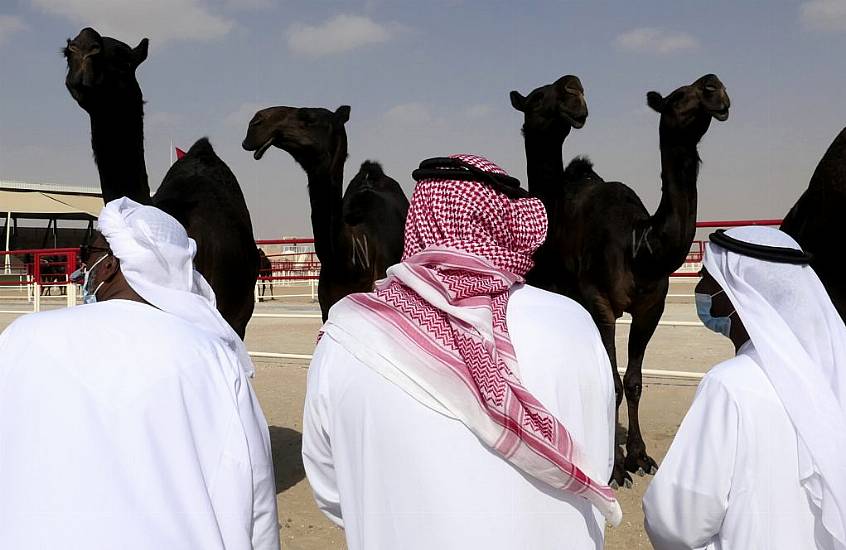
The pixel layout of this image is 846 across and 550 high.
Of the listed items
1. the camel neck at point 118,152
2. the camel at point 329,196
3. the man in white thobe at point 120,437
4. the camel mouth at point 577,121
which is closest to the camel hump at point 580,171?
the camel mouth at point 577,121

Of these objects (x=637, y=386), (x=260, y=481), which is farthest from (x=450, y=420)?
(x=637, y=386)

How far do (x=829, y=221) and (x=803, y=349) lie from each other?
137 inches

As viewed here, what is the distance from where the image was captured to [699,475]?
70.3 inches

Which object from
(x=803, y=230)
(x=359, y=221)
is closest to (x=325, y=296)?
(x=359, y=221)

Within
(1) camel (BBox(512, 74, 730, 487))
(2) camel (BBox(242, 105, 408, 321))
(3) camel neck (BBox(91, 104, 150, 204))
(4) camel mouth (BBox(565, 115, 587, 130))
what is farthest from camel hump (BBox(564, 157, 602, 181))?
(3) camel neck (BBox(91, 104, 150, 204))

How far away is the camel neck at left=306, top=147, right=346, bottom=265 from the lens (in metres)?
5.53

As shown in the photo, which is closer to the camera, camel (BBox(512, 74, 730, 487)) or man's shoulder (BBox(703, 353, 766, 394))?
man's shoulder (BBox(703, 353, 766, 394))

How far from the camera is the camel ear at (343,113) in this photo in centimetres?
566

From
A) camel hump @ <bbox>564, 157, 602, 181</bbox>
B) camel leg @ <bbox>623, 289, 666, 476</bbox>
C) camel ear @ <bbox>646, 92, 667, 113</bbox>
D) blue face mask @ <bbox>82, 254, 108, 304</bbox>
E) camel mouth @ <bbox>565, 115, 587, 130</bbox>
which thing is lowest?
camel leg @ <bbox>623, 289, 666, 476</bbox>

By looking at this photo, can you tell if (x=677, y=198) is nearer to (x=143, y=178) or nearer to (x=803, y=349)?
(x=143, y=178)

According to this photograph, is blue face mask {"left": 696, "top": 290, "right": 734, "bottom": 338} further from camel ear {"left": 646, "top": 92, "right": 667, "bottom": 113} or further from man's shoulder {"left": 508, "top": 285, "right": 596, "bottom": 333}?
camel ear {"left": 646, "top": 92, "right": 667, "bottom": 113}

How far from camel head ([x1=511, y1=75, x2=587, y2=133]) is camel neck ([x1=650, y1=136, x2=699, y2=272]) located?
2.42ft

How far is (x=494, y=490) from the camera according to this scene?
173 cm

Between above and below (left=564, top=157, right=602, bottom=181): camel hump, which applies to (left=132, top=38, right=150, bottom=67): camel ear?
above
